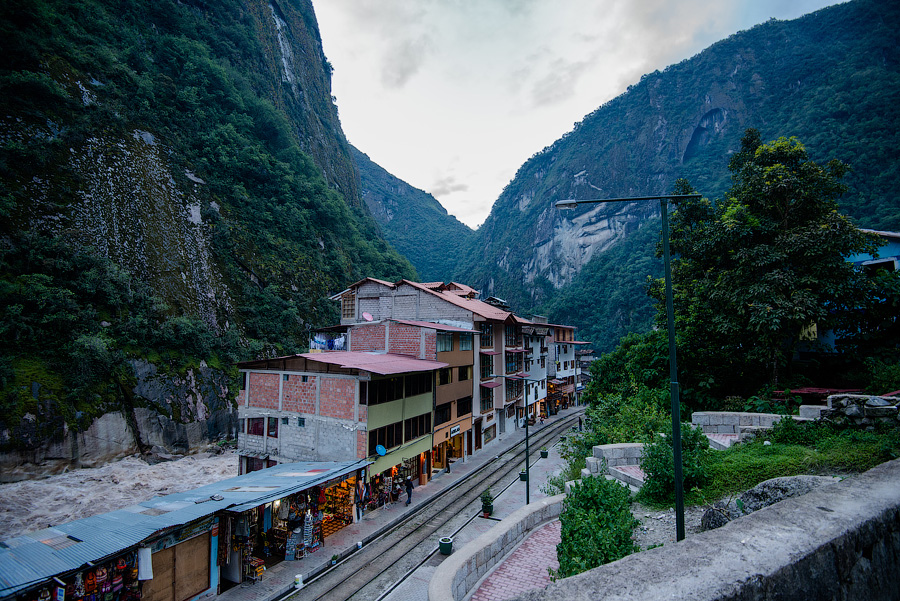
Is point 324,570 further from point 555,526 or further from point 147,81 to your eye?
point 147,81

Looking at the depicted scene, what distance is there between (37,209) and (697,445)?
154 ft

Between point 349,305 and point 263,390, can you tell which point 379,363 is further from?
point 349,305

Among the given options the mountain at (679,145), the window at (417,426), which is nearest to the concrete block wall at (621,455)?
the window at (417,426)

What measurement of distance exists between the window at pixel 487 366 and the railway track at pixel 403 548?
339 inches

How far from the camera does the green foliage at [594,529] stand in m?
6.77

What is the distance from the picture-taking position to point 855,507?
4012mm

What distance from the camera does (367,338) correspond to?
29234 mm

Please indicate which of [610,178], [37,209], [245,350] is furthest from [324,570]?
[610,178]

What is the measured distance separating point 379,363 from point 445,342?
728cm

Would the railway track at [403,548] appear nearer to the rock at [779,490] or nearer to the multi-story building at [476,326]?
the multi-story building at [476,326]

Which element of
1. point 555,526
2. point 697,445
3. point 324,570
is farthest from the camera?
point 324,570

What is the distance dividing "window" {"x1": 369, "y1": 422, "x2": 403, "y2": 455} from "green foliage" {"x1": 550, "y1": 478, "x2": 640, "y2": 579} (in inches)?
525

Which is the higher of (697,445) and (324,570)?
(697,445)

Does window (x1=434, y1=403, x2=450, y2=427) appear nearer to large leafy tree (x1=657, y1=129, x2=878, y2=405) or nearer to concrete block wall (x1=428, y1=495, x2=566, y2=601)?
large leafy tree (x1=657, y1=129, x2=878, y2=405)
